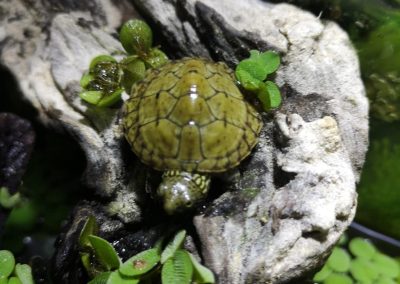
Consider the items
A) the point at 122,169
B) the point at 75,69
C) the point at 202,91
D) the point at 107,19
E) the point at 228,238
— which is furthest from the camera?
the point at 107,19

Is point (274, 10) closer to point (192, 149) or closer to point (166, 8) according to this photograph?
point (166, 8)

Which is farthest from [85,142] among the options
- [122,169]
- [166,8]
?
[166,8]

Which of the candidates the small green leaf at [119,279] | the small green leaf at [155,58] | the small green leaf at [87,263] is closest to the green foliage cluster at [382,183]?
the small green leaf at [155,58]

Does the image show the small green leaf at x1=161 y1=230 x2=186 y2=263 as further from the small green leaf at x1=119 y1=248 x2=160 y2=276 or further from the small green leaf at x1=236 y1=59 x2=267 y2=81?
the small green leaf at x1=236 y1=59 x2=267 y2=81

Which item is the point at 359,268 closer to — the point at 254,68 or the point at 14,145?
the point at 254,68

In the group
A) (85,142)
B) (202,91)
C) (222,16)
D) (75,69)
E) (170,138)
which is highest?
(222,16)

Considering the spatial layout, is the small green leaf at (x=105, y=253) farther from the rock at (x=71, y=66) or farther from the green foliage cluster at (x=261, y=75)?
the green foliage cluster at (x=261, y=75)

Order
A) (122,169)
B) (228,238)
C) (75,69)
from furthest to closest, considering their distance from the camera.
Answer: (75,69) < (122,169) < (228,238)
